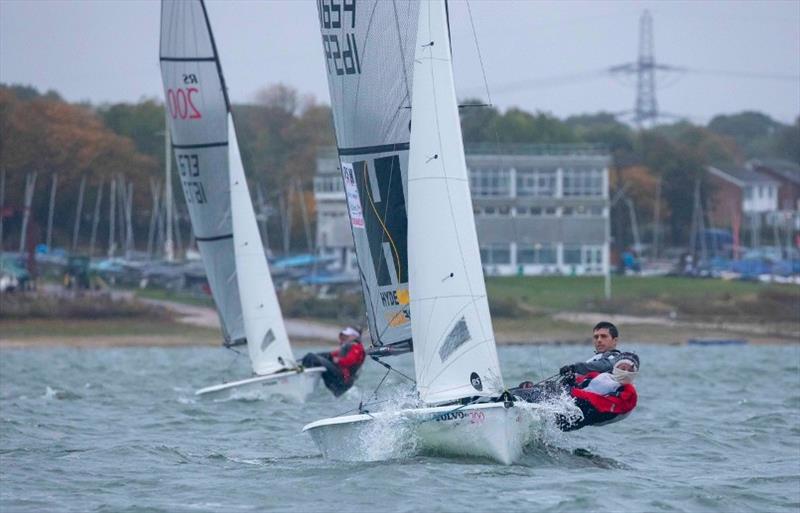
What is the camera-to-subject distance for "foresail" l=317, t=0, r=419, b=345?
43.3 feet

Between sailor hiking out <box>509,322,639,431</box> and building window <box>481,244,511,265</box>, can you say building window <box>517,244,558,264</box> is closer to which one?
building window <box>481,244,511,265</box>

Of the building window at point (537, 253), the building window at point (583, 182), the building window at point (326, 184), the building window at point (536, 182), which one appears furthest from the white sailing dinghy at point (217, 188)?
the building window at point (583, 182)

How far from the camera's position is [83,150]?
148 feet

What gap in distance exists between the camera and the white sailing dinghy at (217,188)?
19.6 metres

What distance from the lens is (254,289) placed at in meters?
19.6

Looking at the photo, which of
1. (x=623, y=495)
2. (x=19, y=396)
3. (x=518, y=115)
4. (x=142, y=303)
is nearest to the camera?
(x=623, y=495)

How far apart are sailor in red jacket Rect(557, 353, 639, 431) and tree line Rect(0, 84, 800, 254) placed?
63.4 ft

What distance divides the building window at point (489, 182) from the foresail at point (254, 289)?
39.0 metres

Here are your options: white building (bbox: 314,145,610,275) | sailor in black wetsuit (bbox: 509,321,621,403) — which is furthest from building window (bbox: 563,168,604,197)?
sailor in black wetsuit (bbox: 509,321,621,403)

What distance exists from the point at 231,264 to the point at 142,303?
65.6 ft

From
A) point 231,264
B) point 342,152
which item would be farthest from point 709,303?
point 342,152

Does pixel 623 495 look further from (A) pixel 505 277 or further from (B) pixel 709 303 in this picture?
(A) pixel 505 277

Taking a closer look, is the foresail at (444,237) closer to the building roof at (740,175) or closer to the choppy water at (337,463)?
the choppy water at (337,463)

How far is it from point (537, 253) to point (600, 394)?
155 ft
